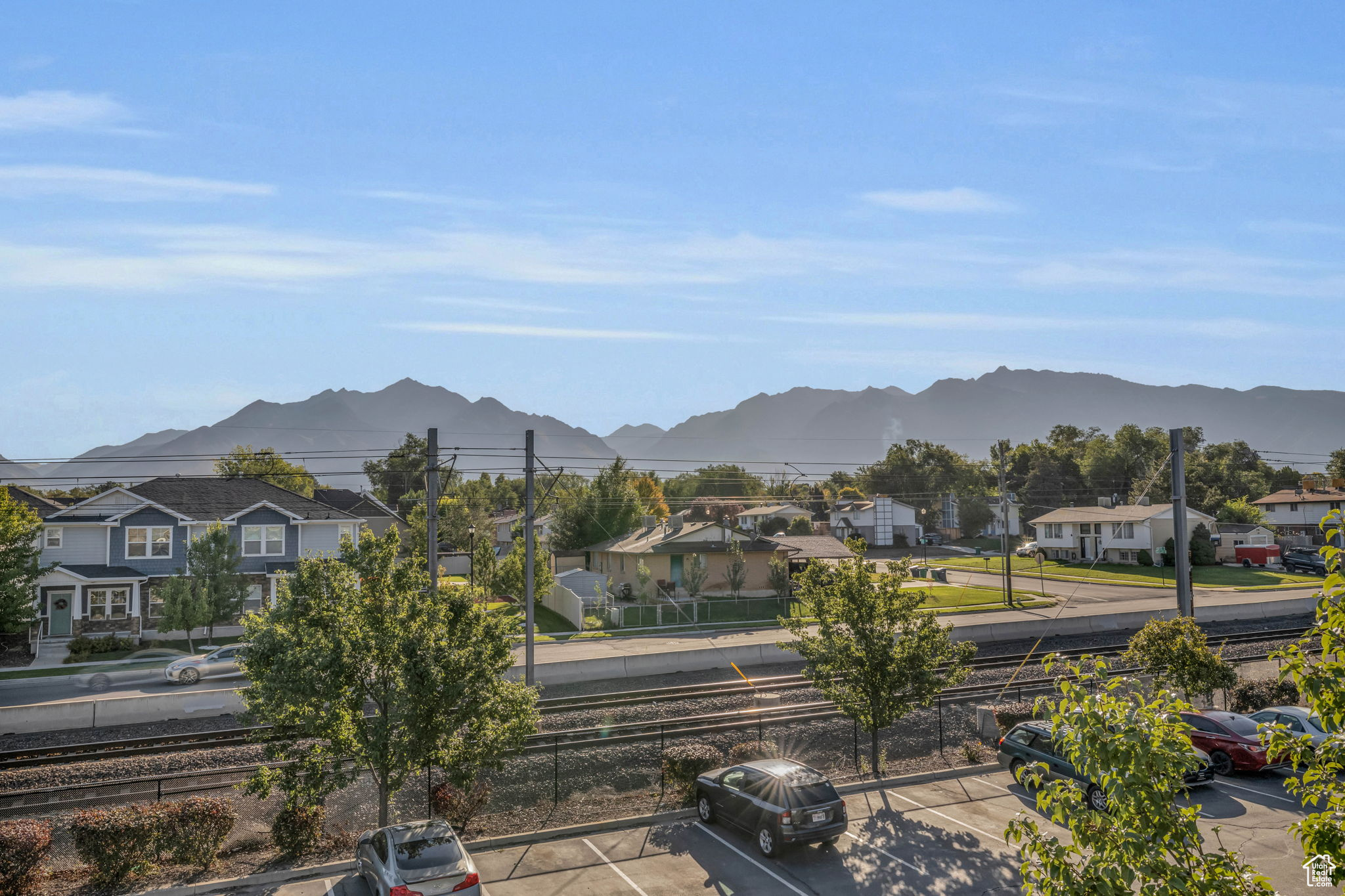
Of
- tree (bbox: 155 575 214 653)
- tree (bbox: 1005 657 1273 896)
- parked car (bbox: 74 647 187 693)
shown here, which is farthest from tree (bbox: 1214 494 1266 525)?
tree (bbox: 1005 657 1273 896)

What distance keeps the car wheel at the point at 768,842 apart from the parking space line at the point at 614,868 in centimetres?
270

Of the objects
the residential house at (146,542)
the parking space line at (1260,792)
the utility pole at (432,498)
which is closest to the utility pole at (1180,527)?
the parking space line at (1260,792)

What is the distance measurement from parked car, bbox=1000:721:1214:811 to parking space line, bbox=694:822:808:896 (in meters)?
6.93

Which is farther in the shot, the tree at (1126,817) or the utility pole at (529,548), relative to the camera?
the utility pole at (529,548)

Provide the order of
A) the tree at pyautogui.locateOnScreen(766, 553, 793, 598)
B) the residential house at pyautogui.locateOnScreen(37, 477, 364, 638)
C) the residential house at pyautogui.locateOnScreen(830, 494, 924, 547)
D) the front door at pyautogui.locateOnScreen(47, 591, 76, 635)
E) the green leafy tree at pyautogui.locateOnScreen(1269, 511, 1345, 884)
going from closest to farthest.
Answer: the green leafy tree at pyautogui.locateOnScreen(1269, 511, 1345, 884) → the front door at pyautogui.locateOnScreen(47, 591, 76, 635) → the residential house at pyautogui.locateOnScreen(37, 477, 364, 638) → the tree at pyautogui.locateOnScreen(766, 553, 793, 598) → the residential house at pyautogui.locateOnScreen(830, 494, 924, 547)

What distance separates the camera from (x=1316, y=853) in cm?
555

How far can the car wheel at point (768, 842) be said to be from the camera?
16375mm

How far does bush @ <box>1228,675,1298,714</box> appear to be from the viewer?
27266 mm

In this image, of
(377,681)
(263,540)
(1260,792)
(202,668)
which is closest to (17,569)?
(263,540)

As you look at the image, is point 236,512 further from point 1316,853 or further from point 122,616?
point 1316,853

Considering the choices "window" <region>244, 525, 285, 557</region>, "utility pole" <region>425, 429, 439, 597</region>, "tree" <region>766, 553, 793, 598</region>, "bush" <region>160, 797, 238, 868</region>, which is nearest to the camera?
"bush" <region>160, 797, 238, 868</region>

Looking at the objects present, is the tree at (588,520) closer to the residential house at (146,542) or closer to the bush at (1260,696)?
the residential house at (146,542)

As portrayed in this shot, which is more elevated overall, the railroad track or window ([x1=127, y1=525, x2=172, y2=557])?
window ([x1=127, y1=525, x2=172, y2=557])

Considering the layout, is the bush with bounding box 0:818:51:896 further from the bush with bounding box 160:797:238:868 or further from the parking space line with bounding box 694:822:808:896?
the parking space line with bounding box 694:822:808:896
